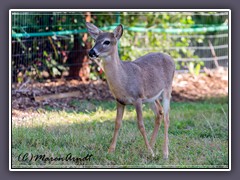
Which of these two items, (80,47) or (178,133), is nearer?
(178,133)

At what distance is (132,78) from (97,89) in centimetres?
443

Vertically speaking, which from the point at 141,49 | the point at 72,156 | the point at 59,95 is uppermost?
the point at 141,49

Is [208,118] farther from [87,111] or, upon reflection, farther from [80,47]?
[80,47]

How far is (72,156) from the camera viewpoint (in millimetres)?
7570

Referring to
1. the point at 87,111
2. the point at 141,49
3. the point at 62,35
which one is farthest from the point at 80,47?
the point at 87,111

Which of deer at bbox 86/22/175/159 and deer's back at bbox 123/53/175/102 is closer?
deer at bbox 86/22/175/159

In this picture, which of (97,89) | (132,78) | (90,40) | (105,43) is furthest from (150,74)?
(90,40)

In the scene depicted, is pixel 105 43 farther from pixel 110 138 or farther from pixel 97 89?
pixel 97 89

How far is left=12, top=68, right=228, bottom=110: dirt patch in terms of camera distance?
1095 cm

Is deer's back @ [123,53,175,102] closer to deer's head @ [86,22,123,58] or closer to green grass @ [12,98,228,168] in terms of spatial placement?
deer's head @ [86,22,123,58]

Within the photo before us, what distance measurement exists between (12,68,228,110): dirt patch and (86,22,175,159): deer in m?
2.79

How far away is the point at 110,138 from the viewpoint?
28.0 feet

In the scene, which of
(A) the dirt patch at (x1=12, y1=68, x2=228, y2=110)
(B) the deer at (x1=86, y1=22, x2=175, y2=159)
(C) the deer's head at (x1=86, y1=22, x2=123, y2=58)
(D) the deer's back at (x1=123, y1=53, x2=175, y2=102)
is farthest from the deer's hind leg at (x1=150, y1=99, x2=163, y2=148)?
(A) the dirt patch at (x1=12, y1=68, x2=228, y2=110)

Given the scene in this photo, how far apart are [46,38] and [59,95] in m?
1.42
